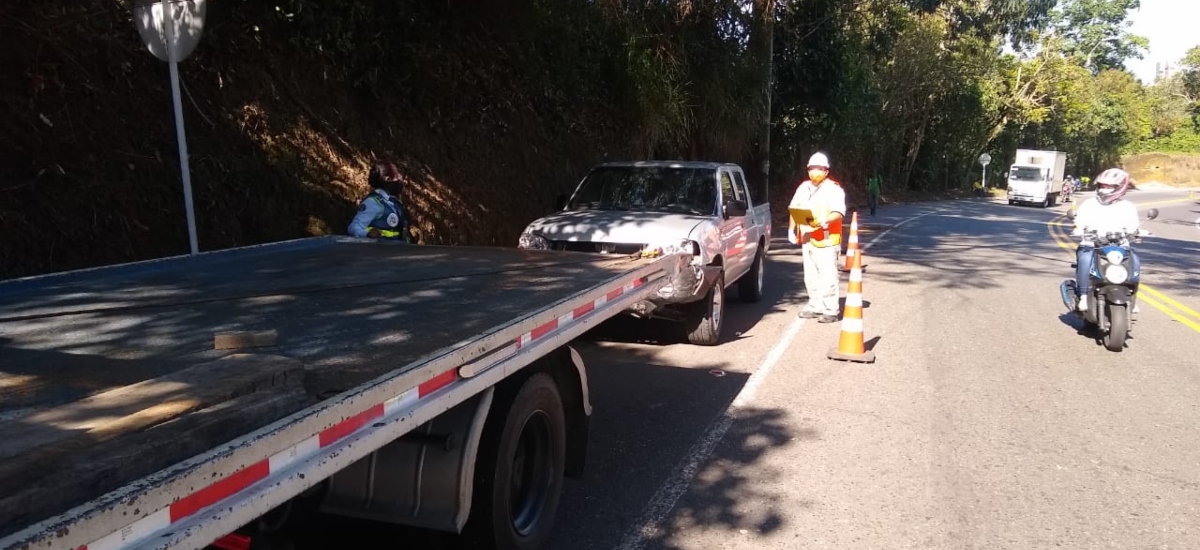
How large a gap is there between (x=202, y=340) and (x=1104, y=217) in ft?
29.2

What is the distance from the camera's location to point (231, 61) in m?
9.57

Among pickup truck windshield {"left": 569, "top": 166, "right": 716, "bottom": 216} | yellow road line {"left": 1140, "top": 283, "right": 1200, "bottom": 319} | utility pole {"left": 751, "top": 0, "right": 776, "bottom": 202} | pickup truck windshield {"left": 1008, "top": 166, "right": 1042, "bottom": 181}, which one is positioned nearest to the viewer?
pickup truck windshield {"left": 569, "top": 166, "right": 716, "bottom": 216}

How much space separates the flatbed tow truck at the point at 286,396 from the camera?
1951 mm

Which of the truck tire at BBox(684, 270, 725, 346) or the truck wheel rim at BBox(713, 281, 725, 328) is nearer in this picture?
the truck tire at BBox(684, 270, 725, 346)

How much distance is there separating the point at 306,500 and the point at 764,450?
3313 mm

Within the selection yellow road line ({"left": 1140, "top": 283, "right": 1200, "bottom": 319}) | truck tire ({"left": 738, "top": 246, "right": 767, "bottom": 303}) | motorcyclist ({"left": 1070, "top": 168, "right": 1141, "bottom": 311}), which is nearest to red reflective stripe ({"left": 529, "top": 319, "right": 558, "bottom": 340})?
motorcyclist ({"left": 1070, "top": 168, "right": 1141, "bottom": 311})

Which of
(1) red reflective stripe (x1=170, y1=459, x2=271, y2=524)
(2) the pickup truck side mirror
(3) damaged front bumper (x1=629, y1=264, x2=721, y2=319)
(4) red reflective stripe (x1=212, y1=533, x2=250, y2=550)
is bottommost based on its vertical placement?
(4) red reflective stripe (x1=212, y1=533, x2=250, y2=550)

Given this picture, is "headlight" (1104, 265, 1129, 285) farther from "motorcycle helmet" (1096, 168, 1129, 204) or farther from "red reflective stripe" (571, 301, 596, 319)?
"red reflective stripe" (571, 301, 596, 319)

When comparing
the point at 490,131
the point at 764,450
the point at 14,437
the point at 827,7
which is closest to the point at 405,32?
the point at 490,131

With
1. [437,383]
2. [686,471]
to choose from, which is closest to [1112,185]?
[686,471]

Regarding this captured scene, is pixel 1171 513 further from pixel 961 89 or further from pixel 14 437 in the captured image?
pixel 961 89

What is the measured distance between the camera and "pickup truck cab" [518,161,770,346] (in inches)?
313

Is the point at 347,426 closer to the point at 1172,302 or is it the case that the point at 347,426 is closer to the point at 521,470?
the point at 521,470

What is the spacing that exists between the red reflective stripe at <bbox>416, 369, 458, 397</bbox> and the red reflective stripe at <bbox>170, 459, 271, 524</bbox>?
0.75m
